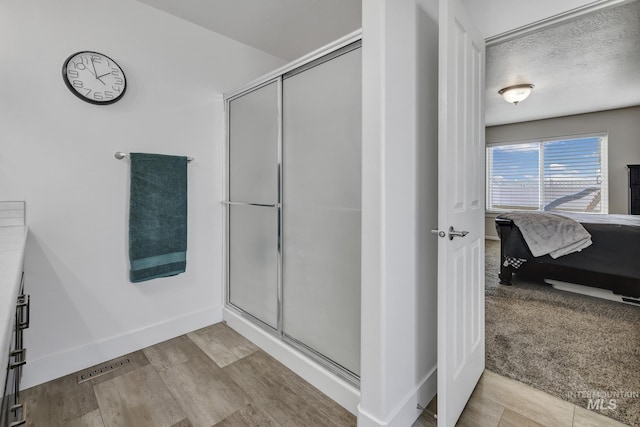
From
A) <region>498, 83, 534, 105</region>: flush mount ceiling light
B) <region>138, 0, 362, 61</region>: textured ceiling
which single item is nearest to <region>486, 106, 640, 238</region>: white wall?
<region>498, 83, 534, 105</region>: flush mount ceiling light

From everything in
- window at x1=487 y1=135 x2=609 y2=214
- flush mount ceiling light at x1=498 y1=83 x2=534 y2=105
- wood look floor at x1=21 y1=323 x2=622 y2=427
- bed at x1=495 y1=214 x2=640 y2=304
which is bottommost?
wood look floor at x1=21 y1=323 x2=622 y2=427

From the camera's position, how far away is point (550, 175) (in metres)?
5.80

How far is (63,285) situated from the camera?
1.85m

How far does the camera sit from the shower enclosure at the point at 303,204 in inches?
63.2

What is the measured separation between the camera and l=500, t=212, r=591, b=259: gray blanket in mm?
3039

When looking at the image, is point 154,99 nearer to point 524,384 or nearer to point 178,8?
point 178,8

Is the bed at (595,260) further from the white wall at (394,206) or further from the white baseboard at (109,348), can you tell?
the white baseboard at (109,348)

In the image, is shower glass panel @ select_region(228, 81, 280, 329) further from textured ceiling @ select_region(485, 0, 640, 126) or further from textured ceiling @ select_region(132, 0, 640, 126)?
textured ceiling @ select_region(485, 0, 640, 126)

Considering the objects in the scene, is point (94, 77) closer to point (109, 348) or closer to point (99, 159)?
point (99, 159)

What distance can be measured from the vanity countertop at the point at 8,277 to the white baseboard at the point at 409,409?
4.16 feet

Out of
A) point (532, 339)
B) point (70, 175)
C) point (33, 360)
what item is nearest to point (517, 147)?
point (532, 339)

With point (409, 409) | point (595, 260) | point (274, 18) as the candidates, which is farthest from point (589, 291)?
point (274, 18)

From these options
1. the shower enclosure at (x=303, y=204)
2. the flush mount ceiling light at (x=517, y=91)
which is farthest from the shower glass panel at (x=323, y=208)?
the flush mount ceiling light at (x=517, y=91)

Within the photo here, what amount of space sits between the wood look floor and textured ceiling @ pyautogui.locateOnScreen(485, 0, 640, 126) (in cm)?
206
